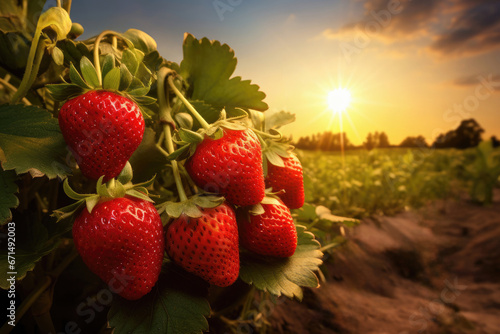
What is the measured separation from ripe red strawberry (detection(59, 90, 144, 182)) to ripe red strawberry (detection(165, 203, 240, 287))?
10cm

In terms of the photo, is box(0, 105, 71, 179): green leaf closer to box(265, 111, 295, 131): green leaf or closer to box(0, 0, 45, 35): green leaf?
box(0, 0, 45, 35): green leaf

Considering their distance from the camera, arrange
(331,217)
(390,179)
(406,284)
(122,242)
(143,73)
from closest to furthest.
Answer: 1. (122,242)
2. (143,73)
3. (331,217)
4. (406,284)
5. (390,179)

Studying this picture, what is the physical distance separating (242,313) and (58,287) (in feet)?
1.15

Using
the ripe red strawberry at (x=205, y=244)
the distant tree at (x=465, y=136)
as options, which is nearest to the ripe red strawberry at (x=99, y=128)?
the ripe red strawberry at (x=205, y=244)

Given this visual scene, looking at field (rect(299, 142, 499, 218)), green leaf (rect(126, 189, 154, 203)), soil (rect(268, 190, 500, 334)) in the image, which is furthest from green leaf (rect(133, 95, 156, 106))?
field (rect(299, 142, 499, 218))

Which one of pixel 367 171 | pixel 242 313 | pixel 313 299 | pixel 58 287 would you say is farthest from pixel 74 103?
pixel 367 171

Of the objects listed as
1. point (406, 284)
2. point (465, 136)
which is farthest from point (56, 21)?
point (465, 136)

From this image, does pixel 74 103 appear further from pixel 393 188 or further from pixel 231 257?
pixel 393 188

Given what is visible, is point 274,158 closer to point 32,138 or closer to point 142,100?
point 142,100

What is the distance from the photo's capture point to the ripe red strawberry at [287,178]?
499mm

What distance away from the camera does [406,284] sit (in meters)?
1.39

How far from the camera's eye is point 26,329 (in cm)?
51

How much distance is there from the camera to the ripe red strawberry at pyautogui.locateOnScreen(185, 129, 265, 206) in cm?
39

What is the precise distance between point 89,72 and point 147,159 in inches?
5.0
